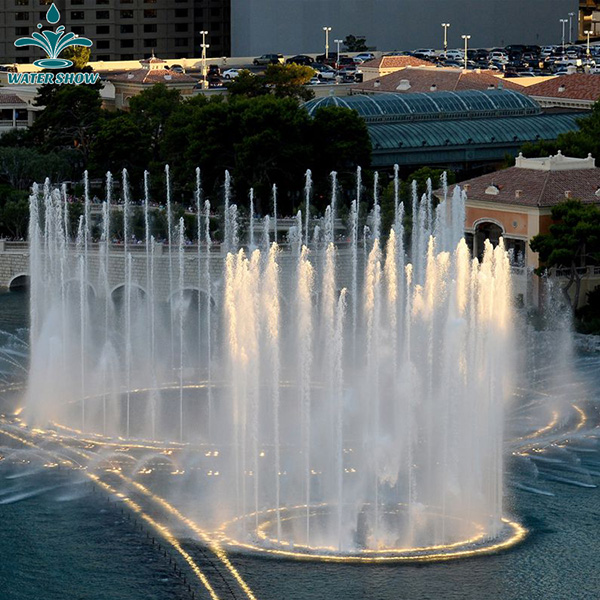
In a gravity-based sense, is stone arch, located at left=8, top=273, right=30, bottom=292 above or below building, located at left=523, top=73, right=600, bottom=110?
below

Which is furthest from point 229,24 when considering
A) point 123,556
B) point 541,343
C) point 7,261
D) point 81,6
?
point 123,556

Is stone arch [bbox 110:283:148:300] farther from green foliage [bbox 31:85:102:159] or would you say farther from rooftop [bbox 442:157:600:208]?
green foliage [bbox 31:85:102:159]

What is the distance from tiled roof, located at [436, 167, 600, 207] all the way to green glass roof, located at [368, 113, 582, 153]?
15.4m

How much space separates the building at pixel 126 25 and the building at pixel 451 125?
51.9 metres

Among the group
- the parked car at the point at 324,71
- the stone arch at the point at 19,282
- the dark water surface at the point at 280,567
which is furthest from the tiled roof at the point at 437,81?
the dark water surface at the point at 280,567

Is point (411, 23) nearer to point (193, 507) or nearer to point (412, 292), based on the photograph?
point (412, 292)

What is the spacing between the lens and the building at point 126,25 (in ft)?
488

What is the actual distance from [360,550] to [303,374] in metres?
5.60

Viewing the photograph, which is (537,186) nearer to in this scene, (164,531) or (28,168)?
(28,168)

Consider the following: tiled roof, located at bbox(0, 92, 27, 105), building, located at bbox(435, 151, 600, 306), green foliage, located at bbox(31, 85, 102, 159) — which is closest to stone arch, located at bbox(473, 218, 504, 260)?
building, located at bbox(435, 151, 600, 306)

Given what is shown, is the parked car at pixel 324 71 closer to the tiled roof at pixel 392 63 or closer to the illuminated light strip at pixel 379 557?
the tiled roof at pixel 392 63

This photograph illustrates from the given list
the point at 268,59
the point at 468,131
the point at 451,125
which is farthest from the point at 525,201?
the point at 268,59

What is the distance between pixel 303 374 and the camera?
163ft

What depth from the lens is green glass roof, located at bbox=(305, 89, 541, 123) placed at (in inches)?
3829
